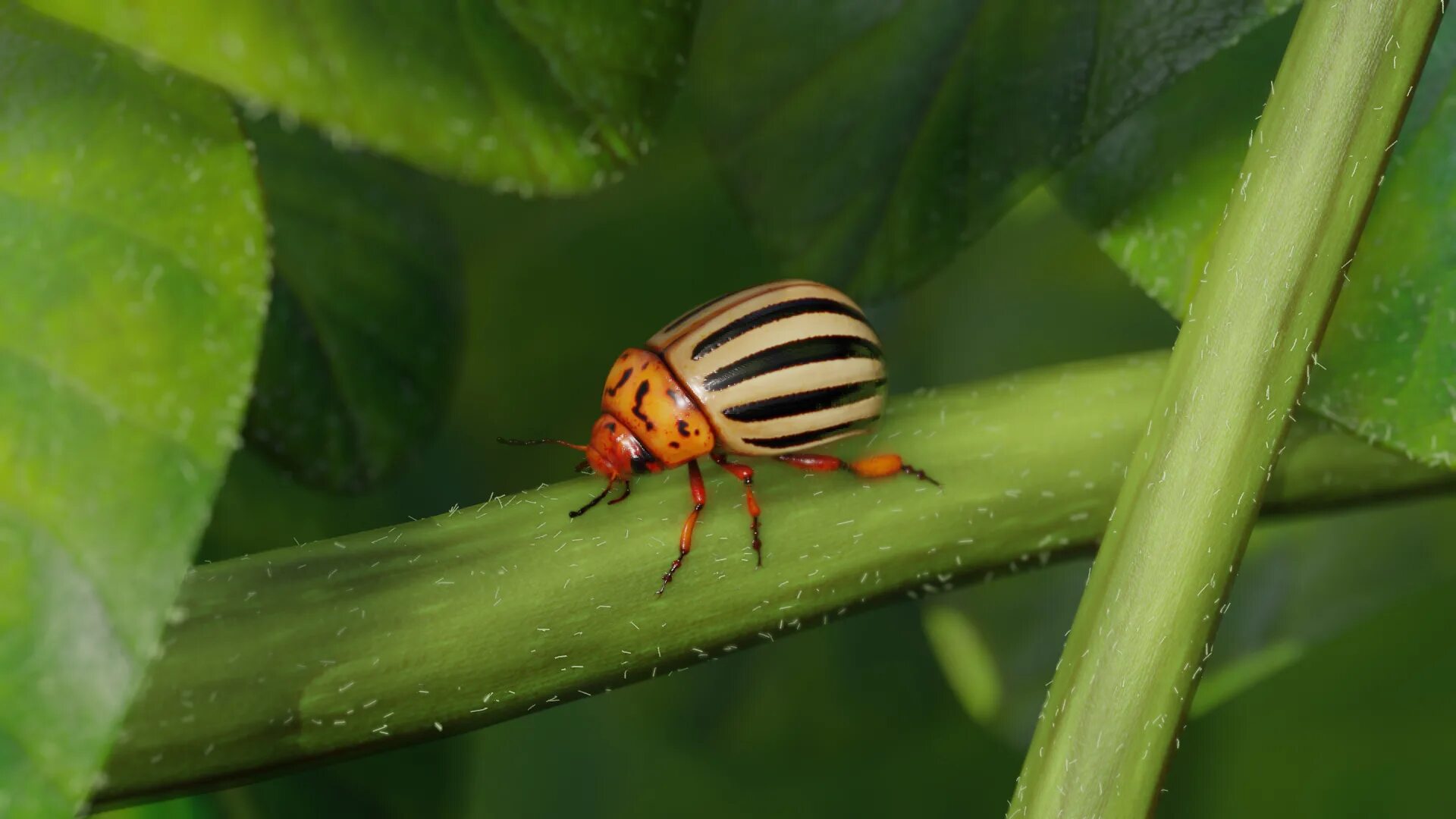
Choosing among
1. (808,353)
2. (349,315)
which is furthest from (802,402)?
(349,315)

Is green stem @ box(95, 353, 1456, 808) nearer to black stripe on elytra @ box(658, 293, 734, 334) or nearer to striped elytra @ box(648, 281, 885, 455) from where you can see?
striped elytra @ box(648, 281, 885, 455)

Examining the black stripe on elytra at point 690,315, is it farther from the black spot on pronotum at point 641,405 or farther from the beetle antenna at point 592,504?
the beetle antenna at point 592,504

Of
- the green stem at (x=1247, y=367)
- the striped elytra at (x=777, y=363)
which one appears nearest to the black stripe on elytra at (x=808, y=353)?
the striped elytra at (x=777, y=363)

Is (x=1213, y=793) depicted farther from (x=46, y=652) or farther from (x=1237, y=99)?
(x=46, y=652)

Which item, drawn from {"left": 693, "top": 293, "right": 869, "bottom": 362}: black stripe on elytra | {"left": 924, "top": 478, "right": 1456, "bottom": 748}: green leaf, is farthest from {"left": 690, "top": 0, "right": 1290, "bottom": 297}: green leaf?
{"left": 924, "top": 478, "right": 1456, "bottom": 748}: green leaf

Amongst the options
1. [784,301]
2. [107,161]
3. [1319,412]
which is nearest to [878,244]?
[784,301]

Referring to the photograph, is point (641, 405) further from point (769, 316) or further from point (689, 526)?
point (689, 526)
